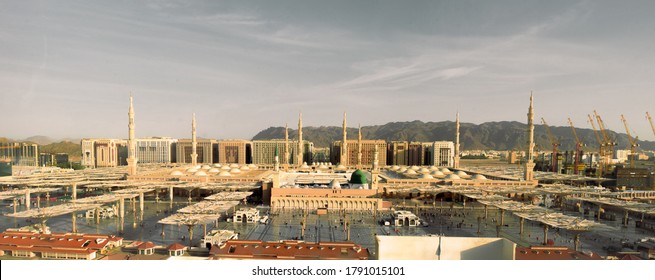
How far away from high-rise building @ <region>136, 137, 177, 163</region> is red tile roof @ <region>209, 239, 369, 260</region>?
4881cm

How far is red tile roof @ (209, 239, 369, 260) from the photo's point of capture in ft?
27.0

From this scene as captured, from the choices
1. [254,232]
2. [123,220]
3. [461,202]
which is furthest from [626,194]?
[123,220]

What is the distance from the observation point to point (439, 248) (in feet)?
16.8

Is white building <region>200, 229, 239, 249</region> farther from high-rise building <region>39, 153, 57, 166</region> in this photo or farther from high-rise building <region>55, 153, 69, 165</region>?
high-rise building <region>55, 153, 69, 165</region>

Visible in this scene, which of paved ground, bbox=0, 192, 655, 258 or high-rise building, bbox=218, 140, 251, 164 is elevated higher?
high-rise building, bbox=218, 140, 251, 164

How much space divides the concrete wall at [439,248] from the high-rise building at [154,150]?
2104 inches

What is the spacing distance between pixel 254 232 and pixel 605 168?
38927 millimetres

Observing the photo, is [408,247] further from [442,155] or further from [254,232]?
[442,155]

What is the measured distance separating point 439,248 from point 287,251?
14.6ft

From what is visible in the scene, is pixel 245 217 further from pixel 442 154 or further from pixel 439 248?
pixel 442 154

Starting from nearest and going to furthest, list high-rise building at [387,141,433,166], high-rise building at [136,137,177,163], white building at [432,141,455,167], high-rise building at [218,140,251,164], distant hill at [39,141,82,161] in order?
distant hill at [39,141,82,161]
white building at [432,141,455,167]
high-rise building at [387,141,433,166]
high-rise building at [218,140,251,164]
high-rise building at [136,137,177,163]

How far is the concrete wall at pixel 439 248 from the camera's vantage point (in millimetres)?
5102

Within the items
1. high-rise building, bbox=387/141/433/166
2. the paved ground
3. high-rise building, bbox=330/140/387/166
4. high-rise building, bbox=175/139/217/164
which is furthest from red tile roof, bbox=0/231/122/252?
high-rise building, bbox=387/141/433/166

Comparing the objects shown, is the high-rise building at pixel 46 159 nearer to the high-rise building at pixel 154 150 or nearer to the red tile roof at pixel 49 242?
the high-rise building at pixel 154 150
